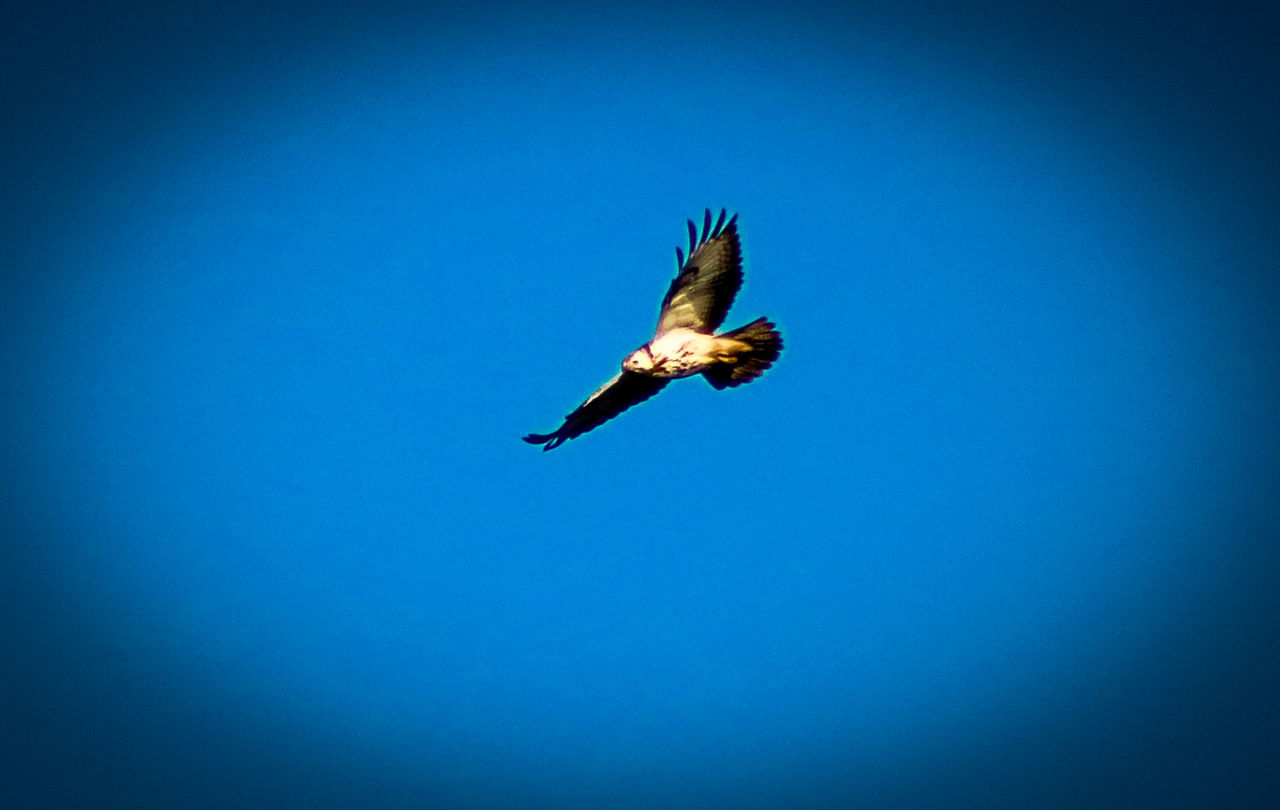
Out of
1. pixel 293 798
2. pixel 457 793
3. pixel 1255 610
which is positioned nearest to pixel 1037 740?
pixel 1255 610

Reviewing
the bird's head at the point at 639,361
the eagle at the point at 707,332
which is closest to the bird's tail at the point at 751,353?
the eagle at the point at 707,332

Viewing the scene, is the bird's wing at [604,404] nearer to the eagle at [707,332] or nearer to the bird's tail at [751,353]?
the eagle at [707,332]

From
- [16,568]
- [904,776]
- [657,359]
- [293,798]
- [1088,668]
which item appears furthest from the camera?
[16,568]

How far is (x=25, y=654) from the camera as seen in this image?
944 inches

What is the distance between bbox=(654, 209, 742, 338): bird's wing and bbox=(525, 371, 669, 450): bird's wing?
42 cm

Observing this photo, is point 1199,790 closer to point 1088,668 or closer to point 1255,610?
point 1088,668

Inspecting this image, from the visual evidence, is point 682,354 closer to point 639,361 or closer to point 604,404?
point 639,361

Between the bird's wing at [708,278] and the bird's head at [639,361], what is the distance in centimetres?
31

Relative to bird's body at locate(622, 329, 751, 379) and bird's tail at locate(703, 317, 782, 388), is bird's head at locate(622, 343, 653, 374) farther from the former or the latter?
bird's tail at locate(703, 317, 782, 388)

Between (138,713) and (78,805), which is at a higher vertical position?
(138,713)

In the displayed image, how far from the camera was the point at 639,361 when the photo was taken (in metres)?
4.69

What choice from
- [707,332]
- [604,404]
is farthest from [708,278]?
[604,404]

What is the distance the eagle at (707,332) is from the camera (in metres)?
4.74

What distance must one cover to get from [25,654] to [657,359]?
1027 inches
